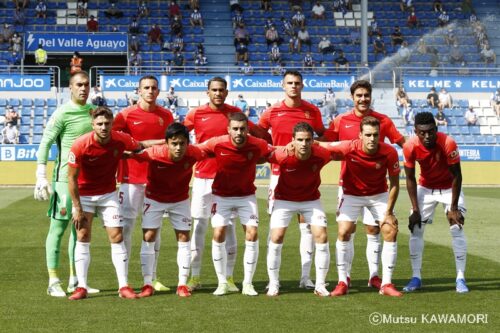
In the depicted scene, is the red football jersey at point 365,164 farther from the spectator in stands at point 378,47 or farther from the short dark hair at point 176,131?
the spectator in stands at point 378,47

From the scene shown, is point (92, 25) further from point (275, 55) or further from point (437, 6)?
point (437, 6)

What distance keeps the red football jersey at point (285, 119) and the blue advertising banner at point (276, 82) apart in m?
25.8

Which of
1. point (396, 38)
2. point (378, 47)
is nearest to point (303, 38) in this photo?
point (378, 47)

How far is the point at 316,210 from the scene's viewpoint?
30.9 ft

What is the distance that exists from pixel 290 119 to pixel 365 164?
1.19 metres

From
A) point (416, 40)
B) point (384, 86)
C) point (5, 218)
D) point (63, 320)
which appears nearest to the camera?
point (63, 320)

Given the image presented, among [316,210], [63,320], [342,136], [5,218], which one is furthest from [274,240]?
[5,218]

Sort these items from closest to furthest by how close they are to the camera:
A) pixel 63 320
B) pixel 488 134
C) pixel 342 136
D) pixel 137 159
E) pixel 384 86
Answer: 1. pixel 63 320
2. pixel 137 159
3. pixel 342 136
4. pixel 488 134
5. pixel 384 86

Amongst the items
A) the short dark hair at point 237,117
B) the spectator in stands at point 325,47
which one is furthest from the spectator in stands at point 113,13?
the short dark hair at point 237,117

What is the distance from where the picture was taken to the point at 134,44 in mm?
38812

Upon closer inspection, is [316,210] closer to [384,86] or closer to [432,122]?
[432,122]

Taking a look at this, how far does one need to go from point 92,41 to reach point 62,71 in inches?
86.0

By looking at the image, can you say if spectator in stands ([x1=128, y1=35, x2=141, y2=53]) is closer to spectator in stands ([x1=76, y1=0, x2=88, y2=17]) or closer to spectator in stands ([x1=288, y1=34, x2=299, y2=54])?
spectator in stands ([x1=76, y1=0, x2=88, y2=17])

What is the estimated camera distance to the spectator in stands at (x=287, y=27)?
41094 mm
